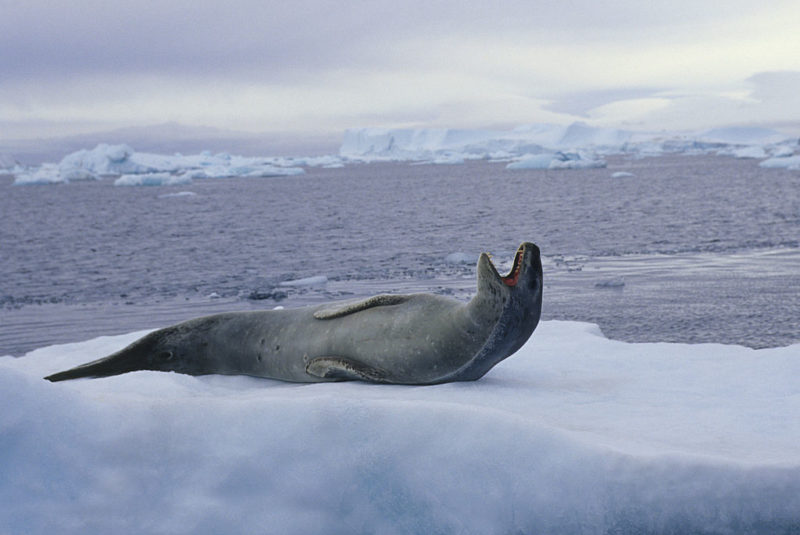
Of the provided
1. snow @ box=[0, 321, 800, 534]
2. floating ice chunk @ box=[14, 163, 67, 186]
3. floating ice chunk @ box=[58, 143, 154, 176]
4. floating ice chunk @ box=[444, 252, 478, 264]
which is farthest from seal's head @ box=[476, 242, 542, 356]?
floating ice chunk @ box=[58, 143, 154, 176]

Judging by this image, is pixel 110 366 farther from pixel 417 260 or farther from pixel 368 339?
pixel 417 260

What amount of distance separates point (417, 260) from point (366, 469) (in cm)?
1344

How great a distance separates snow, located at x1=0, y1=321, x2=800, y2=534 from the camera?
286 centimetres

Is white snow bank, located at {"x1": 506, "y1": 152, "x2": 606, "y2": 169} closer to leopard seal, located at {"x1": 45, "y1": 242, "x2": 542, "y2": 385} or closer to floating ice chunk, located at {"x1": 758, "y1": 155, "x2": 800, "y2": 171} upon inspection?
floating ice chunk, located at {"x1": 758, "y1": 155, "x2": 800, "y2": 171}

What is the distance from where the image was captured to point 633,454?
9.48 feet

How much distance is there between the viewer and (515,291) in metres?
4.09

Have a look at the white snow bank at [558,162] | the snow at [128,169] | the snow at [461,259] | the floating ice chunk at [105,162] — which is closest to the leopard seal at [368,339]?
the snow at [461,259]

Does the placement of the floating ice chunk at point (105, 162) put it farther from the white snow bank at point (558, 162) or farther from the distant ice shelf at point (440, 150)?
the white snow bank at point (558, 162)

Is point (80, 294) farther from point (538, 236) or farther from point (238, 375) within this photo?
point (538, 236)

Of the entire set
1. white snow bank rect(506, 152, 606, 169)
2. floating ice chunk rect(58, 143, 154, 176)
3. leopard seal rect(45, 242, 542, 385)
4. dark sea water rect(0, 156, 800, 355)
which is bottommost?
dark sea water rect(0, 156, 800, 355)

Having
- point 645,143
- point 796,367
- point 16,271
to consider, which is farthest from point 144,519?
point 645,143

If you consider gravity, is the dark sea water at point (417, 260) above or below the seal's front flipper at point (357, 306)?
below

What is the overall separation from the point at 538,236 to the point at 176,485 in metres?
18.6

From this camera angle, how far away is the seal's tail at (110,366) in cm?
497
